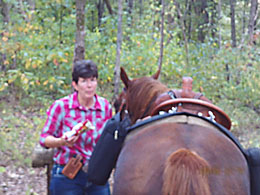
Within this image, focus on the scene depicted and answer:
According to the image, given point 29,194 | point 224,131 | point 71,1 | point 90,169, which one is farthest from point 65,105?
point 71,1

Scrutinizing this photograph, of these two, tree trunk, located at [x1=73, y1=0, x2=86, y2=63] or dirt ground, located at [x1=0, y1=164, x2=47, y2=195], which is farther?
tree trunk, located at [x1=73, y1=0, x2=86, y2=63]

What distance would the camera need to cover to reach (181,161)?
1.87 m

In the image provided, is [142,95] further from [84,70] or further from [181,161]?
[181,161]

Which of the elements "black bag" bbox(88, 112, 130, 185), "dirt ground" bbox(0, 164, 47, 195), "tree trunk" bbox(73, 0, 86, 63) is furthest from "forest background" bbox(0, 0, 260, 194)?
"black bag" bbox(88, 112, 130, 185)

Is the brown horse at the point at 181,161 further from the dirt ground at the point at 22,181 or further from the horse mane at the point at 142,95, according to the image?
the dirt ground at the point at 22,181

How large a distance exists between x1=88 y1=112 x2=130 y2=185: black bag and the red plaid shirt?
488 millimetres

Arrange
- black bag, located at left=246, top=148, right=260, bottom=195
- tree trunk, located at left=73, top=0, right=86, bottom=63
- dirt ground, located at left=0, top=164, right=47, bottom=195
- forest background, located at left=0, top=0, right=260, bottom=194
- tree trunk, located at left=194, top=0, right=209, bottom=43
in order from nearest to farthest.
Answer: black bag, located at left=246, top=148, right=260, bottom=195, dirt ground, located at left=0, top=164, right=47, bottom=195, tree trunk, located at left=73, top=0, right=86, bottom=63, forest background, located at left=0, top=0, right=260, bottom=194, tree trunk, located at left=194, top=0, right=209, bottom=43

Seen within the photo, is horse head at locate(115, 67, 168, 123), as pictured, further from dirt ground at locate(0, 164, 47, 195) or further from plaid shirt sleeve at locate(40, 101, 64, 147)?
dirt ground at locate(0, 164, 47, 195)

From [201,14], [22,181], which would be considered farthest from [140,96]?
[201,14]

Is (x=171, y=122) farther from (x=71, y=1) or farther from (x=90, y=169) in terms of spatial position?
(x=71, y=1)

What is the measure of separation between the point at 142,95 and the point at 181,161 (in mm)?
1414

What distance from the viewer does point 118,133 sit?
93.8 inches

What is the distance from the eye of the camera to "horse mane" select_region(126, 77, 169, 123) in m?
3.14

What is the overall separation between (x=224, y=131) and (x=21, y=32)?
25.0 ft
